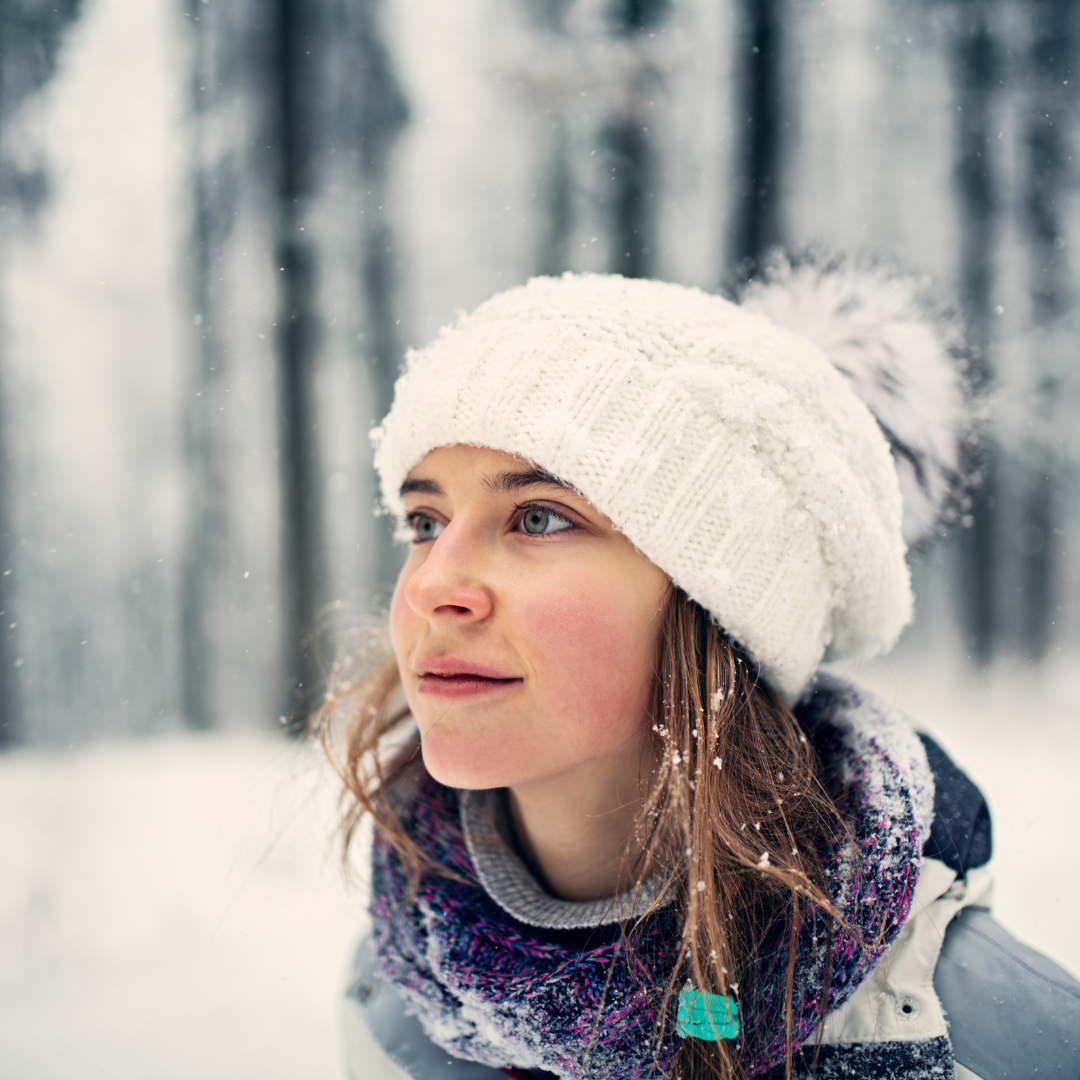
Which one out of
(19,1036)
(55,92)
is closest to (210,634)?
(19,1036)

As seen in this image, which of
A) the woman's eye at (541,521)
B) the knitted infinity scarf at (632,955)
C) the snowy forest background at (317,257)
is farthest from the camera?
the snowy forest background at (317,257)

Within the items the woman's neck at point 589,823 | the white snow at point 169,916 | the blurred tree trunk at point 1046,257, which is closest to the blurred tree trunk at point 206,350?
the white snow at point 169,916

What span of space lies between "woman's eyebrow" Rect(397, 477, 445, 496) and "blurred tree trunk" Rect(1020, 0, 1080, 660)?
11.7 feet

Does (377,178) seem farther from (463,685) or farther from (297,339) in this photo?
(463,685)

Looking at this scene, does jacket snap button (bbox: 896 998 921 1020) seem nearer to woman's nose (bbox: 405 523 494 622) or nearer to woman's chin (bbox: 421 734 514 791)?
A: woman's chin (bbox: 421 734 514 791)

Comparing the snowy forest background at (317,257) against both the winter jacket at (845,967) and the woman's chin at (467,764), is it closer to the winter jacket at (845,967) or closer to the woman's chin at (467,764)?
the winter jacket at (845,967)

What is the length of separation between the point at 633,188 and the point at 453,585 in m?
2.84

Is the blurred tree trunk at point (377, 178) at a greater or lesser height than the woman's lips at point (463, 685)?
greater

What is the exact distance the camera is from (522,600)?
37.2 inches

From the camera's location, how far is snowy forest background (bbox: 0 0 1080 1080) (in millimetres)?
3021

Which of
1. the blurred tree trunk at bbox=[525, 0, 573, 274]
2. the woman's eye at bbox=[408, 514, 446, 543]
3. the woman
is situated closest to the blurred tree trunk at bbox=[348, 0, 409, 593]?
the blurred tree trunk at bbox=[525, 0, 573, 274]

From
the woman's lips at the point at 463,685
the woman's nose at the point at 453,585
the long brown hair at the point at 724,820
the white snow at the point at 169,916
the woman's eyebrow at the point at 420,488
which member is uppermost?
the woman's eyebrow at the point at 420,488

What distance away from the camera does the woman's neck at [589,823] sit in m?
1.11

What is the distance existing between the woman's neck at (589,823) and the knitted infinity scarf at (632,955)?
0.09m
